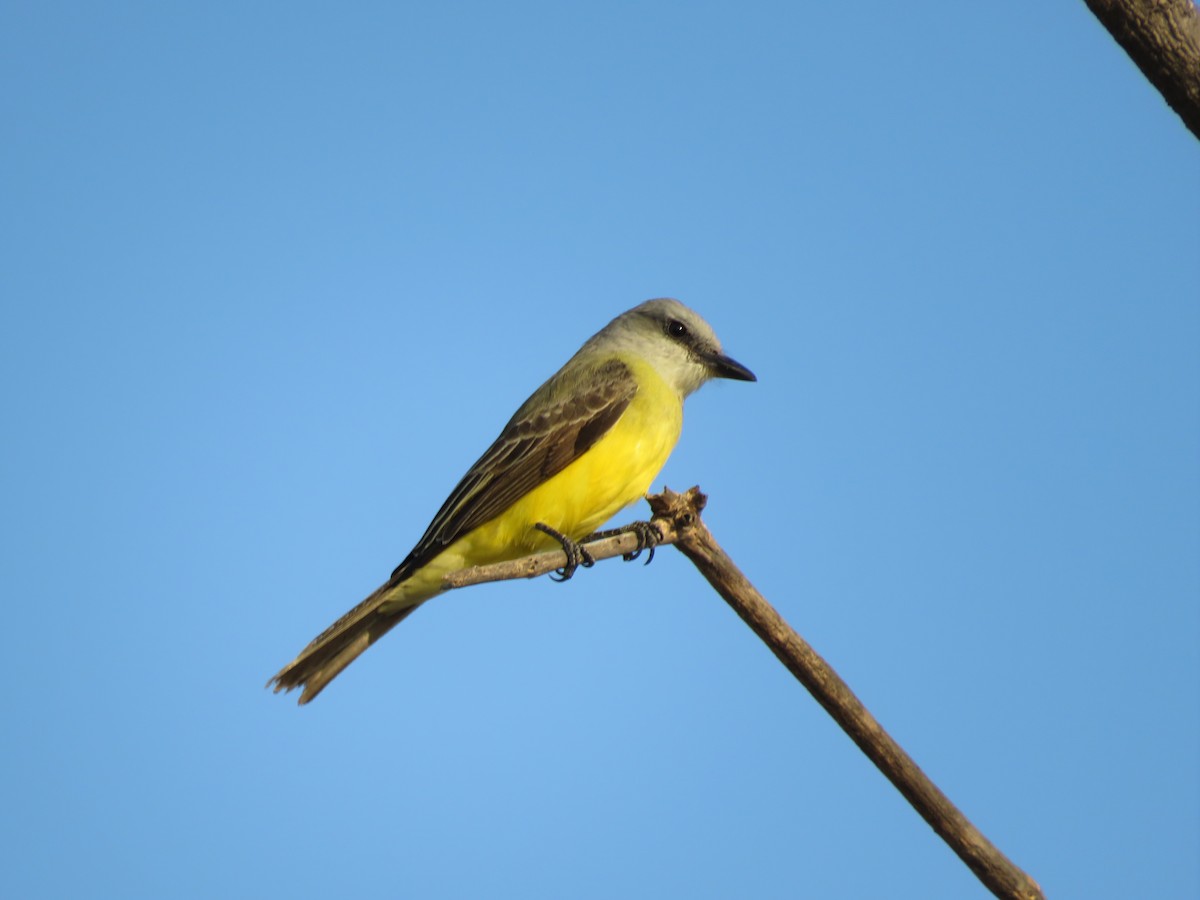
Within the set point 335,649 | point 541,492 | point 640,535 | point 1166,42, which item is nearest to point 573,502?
point 541,492

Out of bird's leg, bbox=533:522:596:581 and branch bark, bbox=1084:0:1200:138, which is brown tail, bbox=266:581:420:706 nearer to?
bird's leg, bbox=533:522:596:581

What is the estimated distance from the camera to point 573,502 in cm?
726

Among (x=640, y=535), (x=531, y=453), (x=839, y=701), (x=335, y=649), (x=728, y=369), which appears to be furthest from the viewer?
(x=728, y=369)

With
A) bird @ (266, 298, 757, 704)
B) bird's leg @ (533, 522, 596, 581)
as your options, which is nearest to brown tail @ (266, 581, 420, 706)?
bird @ (266, 298, 757, 704)

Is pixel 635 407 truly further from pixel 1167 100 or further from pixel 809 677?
pixel 1167 100

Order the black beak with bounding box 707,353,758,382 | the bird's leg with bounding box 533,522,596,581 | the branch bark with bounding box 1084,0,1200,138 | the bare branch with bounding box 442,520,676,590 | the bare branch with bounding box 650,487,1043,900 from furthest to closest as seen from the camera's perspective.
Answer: the black beak with bounding box 707,353,758,382 → the bird's leg with bounding box 533,522,596,581 → the bare branch with bounding box 442,520,676,590 → the bare branch with bounding box 650,487,1043,900 → the branch bark with bounding box 1084,0,1200,138

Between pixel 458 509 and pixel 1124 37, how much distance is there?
16.4 feet

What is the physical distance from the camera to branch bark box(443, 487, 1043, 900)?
4691 mm

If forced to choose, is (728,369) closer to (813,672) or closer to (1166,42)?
(813,672)

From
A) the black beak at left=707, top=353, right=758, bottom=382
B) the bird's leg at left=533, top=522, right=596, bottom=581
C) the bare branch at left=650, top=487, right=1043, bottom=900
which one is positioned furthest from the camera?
the black beak at left=707, top=353, right=758, bottom=382

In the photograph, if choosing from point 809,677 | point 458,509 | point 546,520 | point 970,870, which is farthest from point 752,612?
point 458,509

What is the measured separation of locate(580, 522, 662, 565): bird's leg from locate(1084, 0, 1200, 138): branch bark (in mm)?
3165

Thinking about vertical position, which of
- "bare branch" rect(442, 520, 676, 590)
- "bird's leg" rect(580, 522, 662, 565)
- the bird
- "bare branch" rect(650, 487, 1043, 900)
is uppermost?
the bird

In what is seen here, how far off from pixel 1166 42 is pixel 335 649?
5.54 metres
